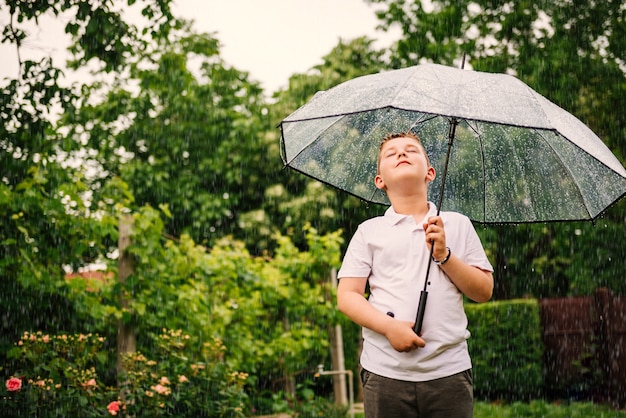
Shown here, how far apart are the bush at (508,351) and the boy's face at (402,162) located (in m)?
9.05

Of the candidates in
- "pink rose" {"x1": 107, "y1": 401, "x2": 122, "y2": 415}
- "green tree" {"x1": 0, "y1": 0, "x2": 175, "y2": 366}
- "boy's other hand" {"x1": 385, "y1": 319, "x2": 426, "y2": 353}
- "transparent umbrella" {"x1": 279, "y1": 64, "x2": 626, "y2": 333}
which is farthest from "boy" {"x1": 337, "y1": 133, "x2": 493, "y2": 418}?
"green tree" {"x1": 0, "y1": 0, "x2": 175, "y2": 366}

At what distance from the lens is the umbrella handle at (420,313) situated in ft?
6.88

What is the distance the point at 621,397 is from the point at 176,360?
20.6 feet

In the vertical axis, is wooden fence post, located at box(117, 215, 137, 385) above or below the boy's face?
below

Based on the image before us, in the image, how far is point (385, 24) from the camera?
34.2ft

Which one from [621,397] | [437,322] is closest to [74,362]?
[437,322]

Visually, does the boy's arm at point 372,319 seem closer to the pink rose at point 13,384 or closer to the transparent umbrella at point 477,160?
the transparent umbrella at point 477,160

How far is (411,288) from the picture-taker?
7.22 feet

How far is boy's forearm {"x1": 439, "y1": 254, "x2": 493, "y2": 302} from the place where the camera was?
2172 millimetres

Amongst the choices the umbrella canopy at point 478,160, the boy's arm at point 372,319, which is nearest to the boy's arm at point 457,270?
the boy's arm at point 372,319

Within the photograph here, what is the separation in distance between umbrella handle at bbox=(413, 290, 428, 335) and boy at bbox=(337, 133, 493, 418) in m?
0.02

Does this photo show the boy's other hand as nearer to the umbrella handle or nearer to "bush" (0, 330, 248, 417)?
the umbrella handle

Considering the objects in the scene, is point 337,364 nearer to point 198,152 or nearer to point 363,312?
point 363,312

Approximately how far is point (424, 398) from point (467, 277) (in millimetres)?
403
